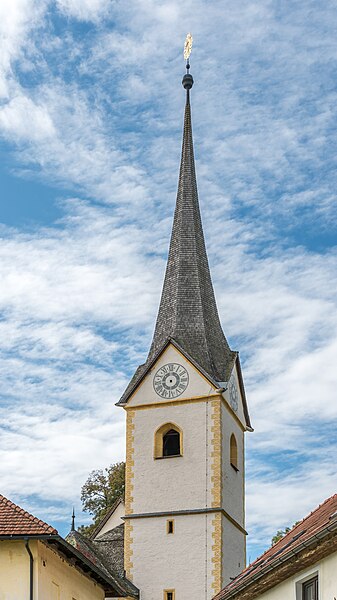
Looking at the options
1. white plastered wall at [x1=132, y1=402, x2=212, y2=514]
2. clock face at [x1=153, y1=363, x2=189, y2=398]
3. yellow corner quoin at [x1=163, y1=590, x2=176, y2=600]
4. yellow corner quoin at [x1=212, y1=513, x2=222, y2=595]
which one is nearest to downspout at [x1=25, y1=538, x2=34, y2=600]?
yellow corner quoin at [x1=212, y1=513, x2=222, y2=595]

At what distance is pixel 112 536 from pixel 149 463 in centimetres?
398

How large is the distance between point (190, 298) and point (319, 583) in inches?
1193

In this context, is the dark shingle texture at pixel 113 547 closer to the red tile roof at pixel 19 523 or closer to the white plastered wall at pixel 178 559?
the white plastered wall at pixel 178 559

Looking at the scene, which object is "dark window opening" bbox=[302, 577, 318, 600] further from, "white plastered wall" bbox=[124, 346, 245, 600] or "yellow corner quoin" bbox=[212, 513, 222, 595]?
"white plastered wall" bbox=[124, 346, 245, 600]

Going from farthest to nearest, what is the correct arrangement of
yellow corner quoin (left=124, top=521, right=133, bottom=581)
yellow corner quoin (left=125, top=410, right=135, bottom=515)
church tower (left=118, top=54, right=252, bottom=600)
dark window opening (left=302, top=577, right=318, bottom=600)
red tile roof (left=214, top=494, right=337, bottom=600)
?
yellow corner quoin (left=125, top=410, right=135, bottom=515) → yellow corner quoin (left=124, top=521, right=133, bottom=581) → church tower (left=118, top=54, right=252, bottom=600) → dark window opening (left=302, top=577, right=318, bottom=600) → red tile roof (left=214, top=494, right=337, bottom=600)

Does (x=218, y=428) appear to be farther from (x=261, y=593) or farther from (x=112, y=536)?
(x=261, y=593)

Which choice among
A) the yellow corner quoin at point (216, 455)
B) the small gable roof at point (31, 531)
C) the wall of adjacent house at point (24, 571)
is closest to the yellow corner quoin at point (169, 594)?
the yellow corner quoin at point (216, 455)

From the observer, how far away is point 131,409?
145 ft

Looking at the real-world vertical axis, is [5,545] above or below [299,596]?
above

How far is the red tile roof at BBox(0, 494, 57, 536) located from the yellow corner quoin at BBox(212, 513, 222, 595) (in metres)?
16.7

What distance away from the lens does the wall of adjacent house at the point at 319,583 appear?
55.0 ft

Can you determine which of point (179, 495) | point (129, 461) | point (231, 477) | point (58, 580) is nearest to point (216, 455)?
point (231, 477)

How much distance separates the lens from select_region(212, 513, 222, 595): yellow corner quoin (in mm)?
39625

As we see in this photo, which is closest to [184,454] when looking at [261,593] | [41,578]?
[41,578]
